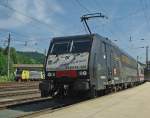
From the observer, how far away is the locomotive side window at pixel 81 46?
53.1ft

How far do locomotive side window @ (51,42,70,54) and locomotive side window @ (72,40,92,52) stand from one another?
0.35 m

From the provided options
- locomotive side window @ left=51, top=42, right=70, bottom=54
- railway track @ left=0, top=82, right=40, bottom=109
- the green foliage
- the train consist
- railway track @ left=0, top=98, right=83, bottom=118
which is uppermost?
the green foliage

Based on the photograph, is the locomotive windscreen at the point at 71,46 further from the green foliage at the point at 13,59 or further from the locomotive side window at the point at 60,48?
the green foliage at the point at 13,59

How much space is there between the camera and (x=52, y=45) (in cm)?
1719

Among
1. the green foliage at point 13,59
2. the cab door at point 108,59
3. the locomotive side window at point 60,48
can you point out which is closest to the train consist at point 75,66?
the locomotive side window at point 60,48

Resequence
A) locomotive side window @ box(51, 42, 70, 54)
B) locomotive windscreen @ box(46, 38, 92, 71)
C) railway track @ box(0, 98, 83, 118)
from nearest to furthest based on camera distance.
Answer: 1. railway track @ box(0, 98, 83, 118)
2. locomotive windscreen @ box(46, 38, 92, 71)
3. locomotive side window @ box(51, 42, 70, 54)

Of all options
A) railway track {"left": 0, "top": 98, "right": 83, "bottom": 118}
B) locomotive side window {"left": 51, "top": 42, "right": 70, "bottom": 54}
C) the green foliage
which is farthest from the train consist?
the green foliage

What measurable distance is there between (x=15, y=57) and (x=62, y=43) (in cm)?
12910

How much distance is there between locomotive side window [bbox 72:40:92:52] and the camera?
16.2 meters

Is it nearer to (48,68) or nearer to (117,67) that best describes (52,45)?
(48,68)

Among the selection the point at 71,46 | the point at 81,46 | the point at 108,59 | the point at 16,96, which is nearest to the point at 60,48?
the point at 71,46

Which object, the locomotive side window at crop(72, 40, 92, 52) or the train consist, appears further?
the locomotive side window at crop(72, 40, 92, 52)

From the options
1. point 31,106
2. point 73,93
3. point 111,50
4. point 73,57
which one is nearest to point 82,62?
point 73,57

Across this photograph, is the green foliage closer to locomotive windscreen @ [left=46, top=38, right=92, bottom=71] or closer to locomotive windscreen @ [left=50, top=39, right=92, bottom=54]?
locomotive windscreen @ [left=50, top=39, right=92, bottom=54]
